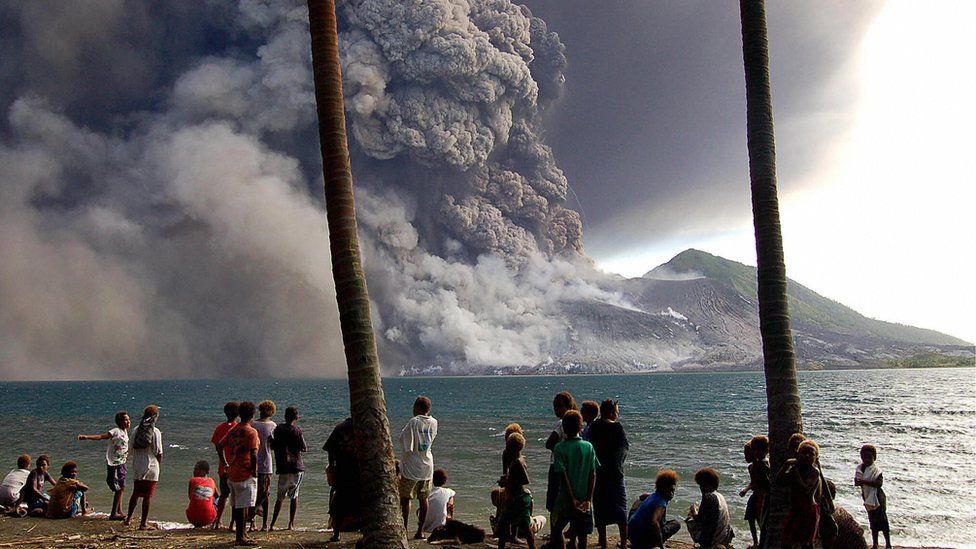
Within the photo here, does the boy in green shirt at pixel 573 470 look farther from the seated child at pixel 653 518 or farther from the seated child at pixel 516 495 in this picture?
the seated child at pixel 653 518

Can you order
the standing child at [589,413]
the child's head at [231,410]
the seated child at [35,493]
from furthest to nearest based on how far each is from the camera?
the seated child at [35,493] < the child's head at [231,410] < the standing child at [589,413]

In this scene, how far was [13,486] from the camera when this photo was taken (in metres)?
11.9

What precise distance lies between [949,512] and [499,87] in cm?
15213

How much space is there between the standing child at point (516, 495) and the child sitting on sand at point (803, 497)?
2625mm

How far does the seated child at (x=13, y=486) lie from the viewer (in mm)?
11664

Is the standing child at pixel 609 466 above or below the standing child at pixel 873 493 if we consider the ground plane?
above

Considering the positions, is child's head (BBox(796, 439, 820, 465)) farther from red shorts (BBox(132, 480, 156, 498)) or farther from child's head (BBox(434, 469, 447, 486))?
red shorts (BBox(132, 480, 156, 498))

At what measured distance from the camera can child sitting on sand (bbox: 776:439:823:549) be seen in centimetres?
634

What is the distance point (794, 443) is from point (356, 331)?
447 centimetres

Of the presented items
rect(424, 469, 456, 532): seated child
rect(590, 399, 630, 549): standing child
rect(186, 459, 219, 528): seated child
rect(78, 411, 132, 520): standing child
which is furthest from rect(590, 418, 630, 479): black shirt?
rect(78, 411, 132, 520): standing child

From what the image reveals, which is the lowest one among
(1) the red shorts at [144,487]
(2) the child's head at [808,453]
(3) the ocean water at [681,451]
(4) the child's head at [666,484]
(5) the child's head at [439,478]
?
(3) the ocean water at [681,451]

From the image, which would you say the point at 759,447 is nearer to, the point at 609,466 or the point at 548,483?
the point at 609,466

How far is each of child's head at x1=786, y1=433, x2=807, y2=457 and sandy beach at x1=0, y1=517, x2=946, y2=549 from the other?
3.13 m

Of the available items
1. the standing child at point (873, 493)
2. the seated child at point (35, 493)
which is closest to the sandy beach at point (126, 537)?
the seated child at point (35, 493)
